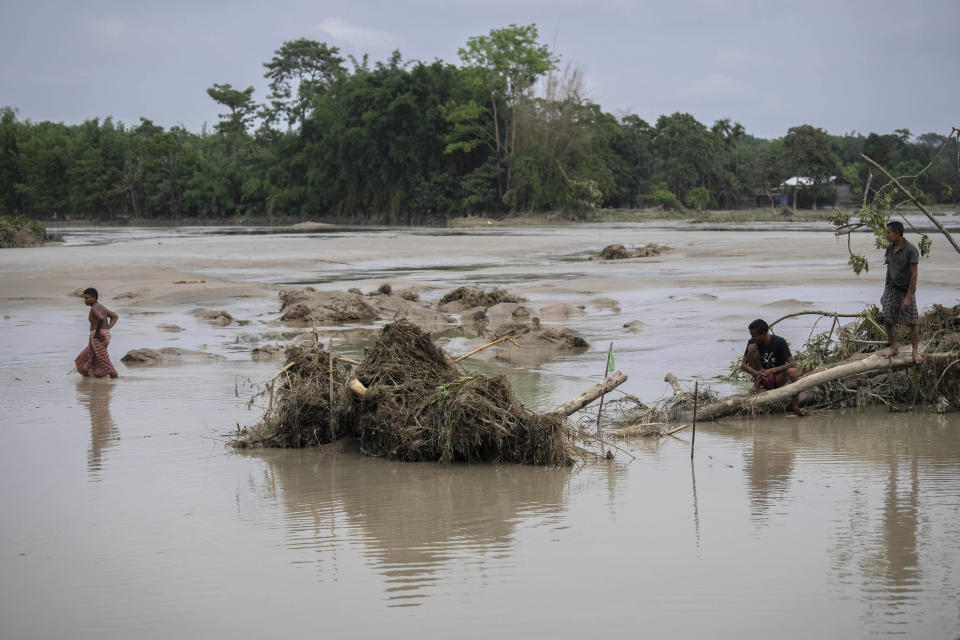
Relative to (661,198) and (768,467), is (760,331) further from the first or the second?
(661,198)

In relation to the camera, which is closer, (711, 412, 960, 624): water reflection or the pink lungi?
(711, 412, 960, 624): water reflection

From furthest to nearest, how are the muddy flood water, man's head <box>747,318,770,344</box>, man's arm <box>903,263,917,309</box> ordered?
man's head <box>747,318,770,344</box> → man's arm <box>903,263,917,309</box> → the muddy flood water

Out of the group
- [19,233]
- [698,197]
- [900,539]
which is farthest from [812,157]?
[900,539]

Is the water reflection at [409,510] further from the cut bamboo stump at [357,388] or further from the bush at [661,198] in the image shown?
the bush at [661,198]

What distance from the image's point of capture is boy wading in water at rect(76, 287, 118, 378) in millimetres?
10945

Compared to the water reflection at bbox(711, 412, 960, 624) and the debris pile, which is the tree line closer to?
the debris pile

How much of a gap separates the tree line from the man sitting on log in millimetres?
58713

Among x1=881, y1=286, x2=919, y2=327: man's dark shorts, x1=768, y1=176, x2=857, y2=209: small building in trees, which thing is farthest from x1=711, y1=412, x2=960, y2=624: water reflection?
x1=768, y1=176, x2=857, y2=209: small building in trees

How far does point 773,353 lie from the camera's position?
8422mm

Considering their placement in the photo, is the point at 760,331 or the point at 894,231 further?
the point at 760,331

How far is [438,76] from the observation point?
2810 inches

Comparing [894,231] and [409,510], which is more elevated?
[894,231]

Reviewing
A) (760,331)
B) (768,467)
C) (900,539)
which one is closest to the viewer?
(900,539)

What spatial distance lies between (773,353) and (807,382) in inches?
21.8
